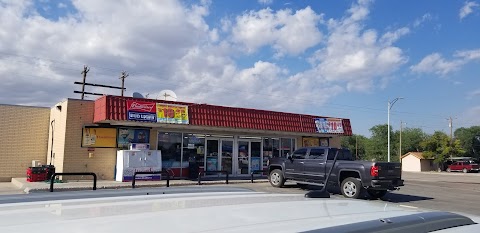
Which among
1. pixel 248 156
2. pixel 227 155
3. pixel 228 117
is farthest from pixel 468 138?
pixel 228 117

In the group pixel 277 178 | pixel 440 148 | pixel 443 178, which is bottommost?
pixel 443 178

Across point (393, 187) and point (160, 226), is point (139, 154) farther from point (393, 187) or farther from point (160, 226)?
point (160, 226)

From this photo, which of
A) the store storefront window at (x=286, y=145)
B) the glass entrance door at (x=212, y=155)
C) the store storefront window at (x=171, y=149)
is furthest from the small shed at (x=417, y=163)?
the store storefront window at (x=171, y=149)

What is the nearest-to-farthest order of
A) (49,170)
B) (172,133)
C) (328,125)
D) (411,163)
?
(49,170) < (172,133) < (328,125) < (411,163)

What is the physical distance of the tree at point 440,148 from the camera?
67125 mm

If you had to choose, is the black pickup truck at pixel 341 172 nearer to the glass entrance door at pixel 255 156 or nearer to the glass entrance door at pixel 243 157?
the glass entrance door at pixel 243 157

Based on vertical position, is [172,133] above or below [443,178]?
→ above

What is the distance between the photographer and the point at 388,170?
15.3 m

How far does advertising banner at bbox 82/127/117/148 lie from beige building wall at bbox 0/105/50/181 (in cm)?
424

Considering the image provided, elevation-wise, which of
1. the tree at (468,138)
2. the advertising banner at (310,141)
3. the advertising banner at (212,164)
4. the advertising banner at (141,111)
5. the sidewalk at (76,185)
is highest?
the tree at (468,138)

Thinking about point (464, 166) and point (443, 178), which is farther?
point (464, 166)

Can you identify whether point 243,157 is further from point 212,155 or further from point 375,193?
point 375,193

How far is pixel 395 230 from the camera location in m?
1.75

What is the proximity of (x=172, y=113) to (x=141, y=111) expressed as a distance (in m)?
1.64
